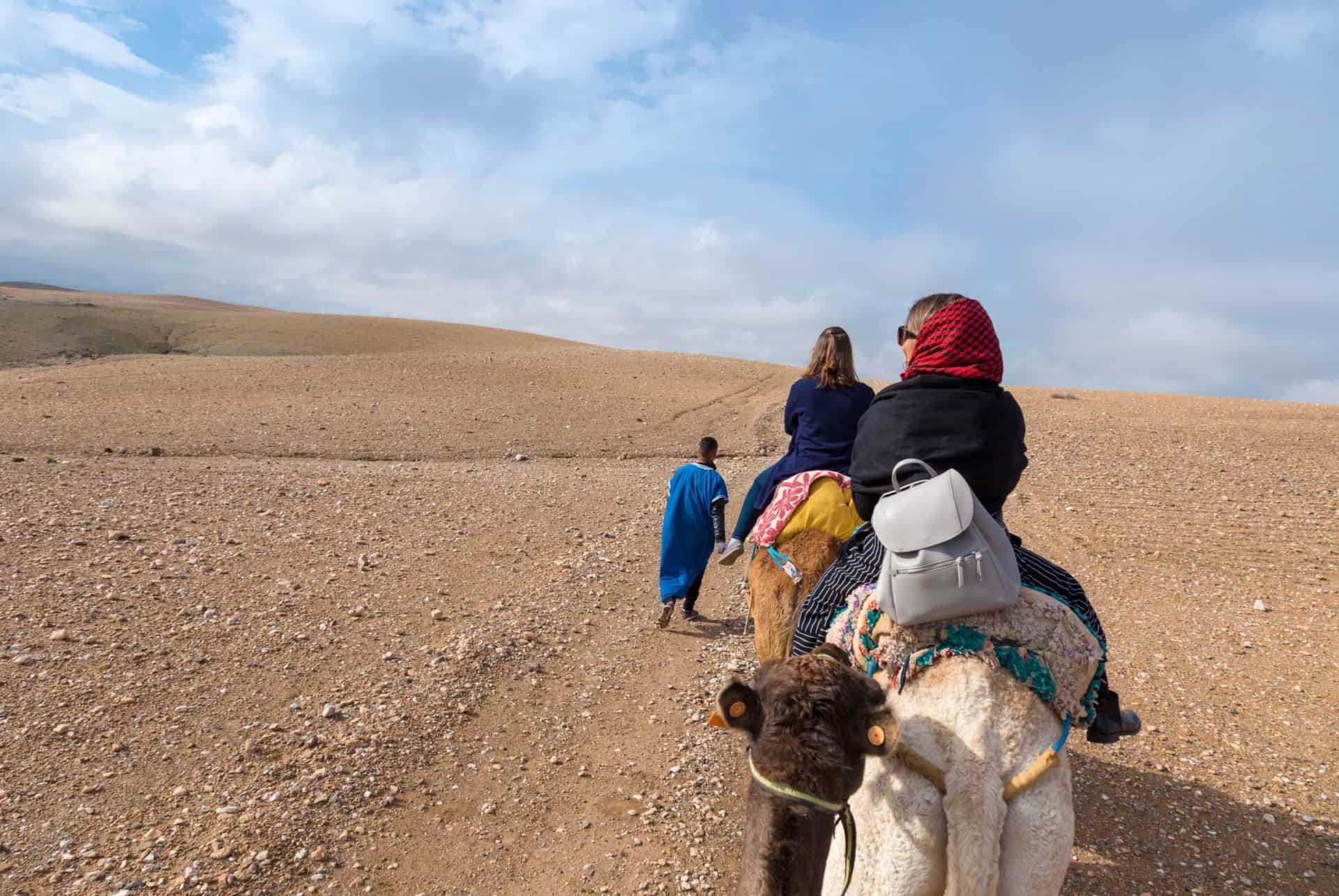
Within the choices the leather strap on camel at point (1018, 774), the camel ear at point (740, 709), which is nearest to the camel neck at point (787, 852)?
the camel ear at point (740, 709)

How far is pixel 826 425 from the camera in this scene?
5.13m

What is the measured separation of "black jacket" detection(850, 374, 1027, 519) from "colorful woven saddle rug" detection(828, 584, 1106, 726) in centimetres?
50

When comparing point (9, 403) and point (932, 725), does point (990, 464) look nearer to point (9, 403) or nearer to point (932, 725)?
point (932, 725)

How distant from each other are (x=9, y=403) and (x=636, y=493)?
16.1m

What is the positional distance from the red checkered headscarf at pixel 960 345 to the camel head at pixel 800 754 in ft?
4.49

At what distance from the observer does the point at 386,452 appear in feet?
55.9

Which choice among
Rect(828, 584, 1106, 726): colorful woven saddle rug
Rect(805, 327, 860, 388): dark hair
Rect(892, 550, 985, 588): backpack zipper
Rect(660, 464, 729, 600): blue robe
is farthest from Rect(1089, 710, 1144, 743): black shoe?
Rect(660, 464, 729, 600): blue robe

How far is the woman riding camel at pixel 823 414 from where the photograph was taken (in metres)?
5.11

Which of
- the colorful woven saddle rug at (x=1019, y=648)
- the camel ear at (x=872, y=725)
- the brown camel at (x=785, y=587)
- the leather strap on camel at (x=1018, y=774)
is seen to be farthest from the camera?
the brown camel at (x=785, y=587)

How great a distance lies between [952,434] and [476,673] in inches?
188

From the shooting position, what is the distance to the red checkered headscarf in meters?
3.16

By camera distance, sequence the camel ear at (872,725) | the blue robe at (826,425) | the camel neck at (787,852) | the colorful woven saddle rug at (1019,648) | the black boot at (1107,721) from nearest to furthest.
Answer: the camel neck at (787,852) → the camel ear at (872,725) → the colorful woven saddle rug at (1019,648) → the black boot at (1107,721) → the blue robe at (826,425)

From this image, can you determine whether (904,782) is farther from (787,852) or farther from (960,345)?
(960,345)

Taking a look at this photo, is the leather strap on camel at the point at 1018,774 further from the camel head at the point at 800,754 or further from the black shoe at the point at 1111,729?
the black shoe at the point at 1111,729
